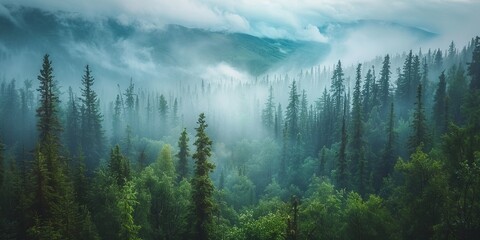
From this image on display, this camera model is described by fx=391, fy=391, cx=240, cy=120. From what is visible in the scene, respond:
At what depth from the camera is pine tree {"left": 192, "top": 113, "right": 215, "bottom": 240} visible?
37.5 m

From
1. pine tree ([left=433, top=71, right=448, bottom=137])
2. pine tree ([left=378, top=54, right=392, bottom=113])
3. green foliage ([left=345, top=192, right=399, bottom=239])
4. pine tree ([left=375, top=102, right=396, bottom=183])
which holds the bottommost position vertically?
green foliage ([left=345, top=192, right=399, bottom=239])

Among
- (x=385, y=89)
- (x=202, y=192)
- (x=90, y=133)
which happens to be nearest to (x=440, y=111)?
(x=385, y=89)

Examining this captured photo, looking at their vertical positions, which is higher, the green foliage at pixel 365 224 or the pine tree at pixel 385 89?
the pine tree at pixel 385 89

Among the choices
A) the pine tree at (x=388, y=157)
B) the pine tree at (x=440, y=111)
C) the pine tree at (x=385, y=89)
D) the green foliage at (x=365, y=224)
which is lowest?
the green foliage at (x=365, y=224)

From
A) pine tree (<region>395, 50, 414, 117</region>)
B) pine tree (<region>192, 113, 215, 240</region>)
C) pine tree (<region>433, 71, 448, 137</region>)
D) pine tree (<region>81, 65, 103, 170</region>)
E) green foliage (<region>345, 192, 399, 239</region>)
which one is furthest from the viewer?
pine tree (<region>395, 50, 414, 117</region>)

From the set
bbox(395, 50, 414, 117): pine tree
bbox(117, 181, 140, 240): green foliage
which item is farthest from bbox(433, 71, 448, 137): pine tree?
bbox(117, 181, 140, 240): green foliage

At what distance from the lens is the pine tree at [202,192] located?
3747 centimetres

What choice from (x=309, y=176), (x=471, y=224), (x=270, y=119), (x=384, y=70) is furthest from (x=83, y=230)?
(x=270, y=119)

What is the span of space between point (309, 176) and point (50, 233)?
232ft

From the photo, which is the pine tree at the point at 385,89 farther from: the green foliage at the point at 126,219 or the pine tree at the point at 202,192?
the green foliage at the point at 126,219

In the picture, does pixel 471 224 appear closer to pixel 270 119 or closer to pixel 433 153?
pixel 433 153

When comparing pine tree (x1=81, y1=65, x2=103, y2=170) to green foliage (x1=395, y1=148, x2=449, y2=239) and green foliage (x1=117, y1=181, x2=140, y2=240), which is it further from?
green foliage (x1=395, y1=148, x2=449, y2=239)

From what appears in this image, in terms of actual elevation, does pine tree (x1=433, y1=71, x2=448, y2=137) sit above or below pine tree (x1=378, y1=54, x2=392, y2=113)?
below

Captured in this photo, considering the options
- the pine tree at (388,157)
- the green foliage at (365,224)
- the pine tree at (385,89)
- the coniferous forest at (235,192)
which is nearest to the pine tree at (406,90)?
the pine tree at (385,89)
